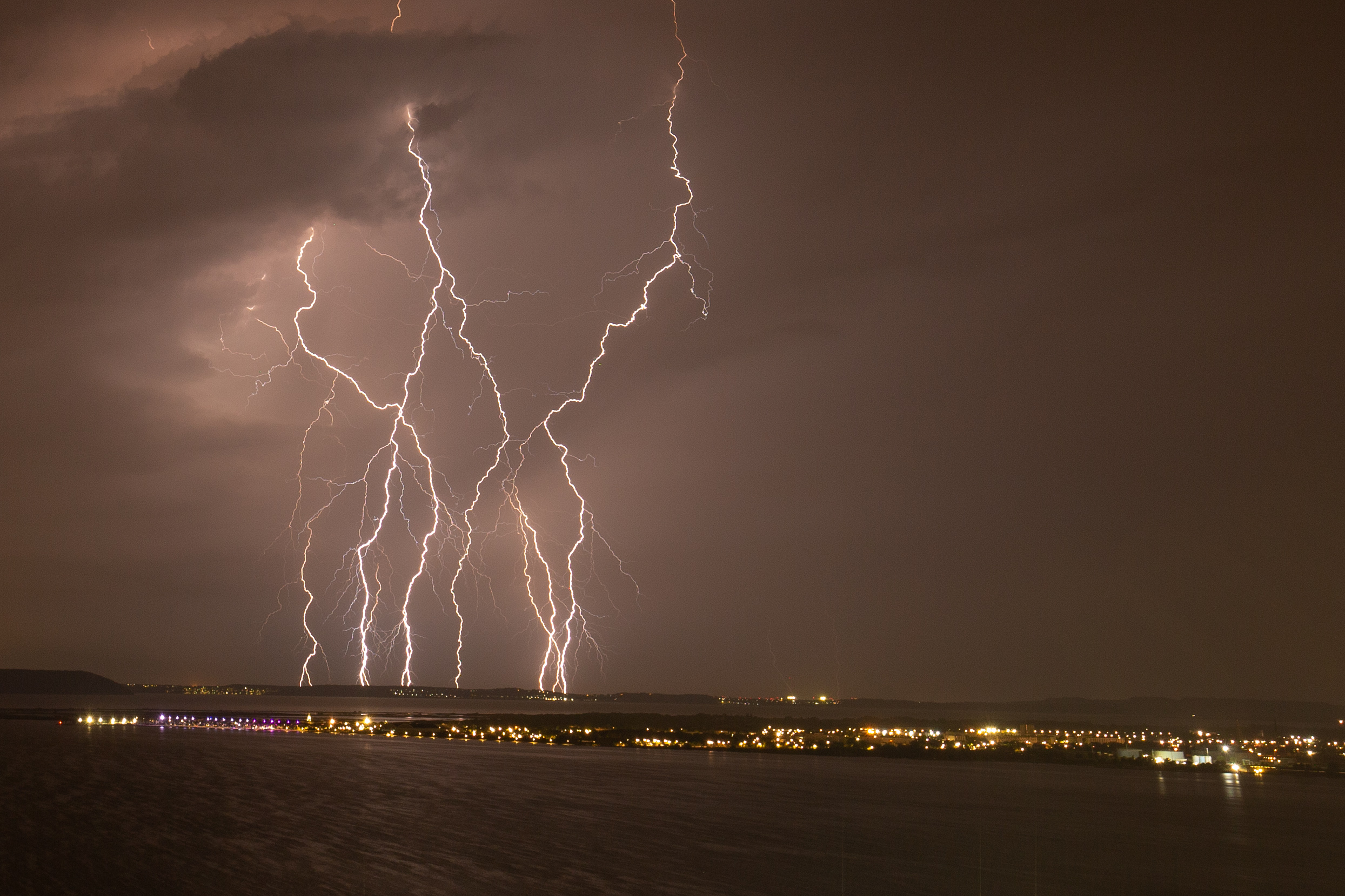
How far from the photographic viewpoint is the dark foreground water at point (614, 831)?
21.8 m

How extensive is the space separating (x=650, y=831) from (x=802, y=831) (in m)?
4.93

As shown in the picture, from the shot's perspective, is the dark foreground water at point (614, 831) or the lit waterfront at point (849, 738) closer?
the dark foreground water at point (614, 831)

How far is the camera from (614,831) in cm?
2923

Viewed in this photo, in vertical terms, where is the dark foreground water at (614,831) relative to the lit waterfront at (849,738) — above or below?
above

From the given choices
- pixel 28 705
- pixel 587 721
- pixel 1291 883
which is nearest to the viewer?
pixel 1291 883

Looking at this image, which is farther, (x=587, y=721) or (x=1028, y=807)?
(x=587, y=721)

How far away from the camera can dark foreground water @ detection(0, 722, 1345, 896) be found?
21812mm

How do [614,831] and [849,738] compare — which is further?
[849,738]

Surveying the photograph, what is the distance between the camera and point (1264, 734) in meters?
119

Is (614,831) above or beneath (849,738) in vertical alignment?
above

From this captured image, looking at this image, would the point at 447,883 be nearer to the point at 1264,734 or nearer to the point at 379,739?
the point at 379,739

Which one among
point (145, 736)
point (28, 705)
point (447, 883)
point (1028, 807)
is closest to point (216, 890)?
point (447, 883)

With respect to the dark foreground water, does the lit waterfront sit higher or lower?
lower

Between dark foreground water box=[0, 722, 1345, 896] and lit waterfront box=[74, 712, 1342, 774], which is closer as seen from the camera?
dark foreground water box=[0, 722, 1345, 896]
